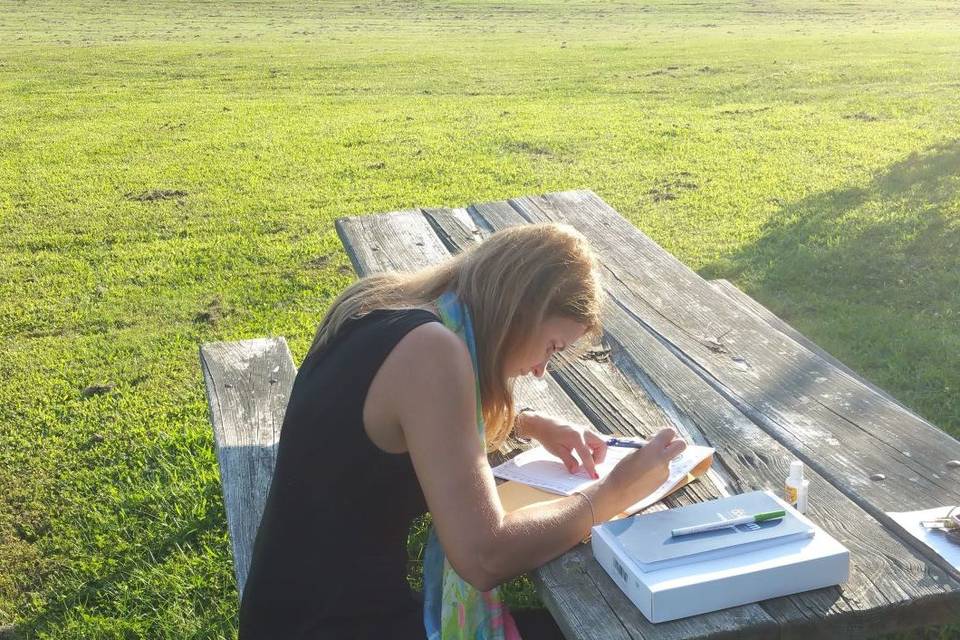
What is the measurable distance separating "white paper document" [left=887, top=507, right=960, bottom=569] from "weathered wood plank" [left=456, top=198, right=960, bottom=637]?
44 millimetres

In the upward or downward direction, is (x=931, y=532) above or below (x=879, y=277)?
above

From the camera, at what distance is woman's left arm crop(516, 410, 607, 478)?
8.75ft

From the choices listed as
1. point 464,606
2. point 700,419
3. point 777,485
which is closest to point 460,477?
point 464,606

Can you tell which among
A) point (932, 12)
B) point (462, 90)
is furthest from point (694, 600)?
point (932, 12)

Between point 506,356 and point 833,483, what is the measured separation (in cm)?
80

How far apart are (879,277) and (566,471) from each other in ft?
13.6

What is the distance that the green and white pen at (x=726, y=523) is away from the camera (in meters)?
2.10

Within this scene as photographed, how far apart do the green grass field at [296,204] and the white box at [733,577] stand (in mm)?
1648

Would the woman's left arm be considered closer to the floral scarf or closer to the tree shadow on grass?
the floral scarf

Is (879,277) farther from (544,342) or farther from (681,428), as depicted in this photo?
(544,342)

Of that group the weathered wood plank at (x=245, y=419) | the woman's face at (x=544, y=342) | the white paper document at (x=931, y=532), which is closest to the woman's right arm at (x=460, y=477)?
the woman's face at (x=544, y=342)

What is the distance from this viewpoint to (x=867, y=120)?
36.1ft

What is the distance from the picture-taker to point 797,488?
2340 mm

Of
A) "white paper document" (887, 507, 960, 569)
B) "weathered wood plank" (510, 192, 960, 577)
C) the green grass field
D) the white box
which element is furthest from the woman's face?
the green grass field
